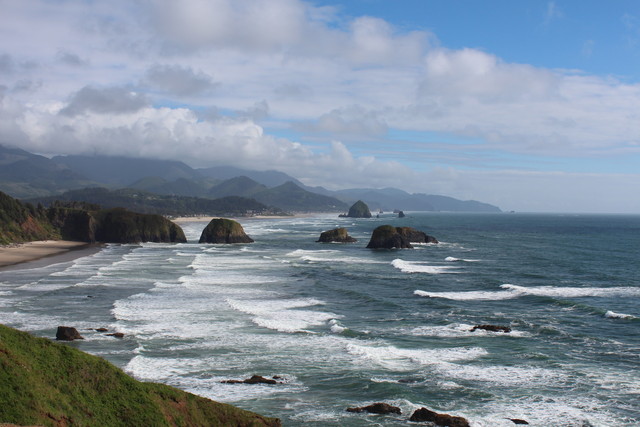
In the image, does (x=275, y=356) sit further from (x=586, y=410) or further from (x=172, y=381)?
(x=586, y=410)

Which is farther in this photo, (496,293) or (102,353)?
(496,293)

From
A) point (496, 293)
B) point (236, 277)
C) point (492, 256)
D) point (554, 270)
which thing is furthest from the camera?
point (492, 256)

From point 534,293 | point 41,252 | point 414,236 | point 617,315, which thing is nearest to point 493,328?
point 617,315

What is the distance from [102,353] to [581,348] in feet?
83.3

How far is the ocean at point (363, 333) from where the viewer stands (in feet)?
73.5

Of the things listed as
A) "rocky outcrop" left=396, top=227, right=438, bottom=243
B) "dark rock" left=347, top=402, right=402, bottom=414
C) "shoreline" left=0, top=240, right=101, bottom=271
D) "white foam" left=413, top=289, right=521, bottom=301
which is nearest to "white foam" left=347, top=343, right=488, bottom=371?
"dark rock" left=347, top=402, right=402, bottom=414

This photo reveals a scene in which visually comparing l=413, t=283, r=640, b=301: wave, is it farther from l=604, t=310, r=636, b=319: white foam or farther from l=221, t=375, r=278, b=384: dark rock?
l=221, t=375, r=278, b=384: dark rock

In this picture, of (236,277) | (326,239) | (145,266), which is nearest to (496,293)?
(236,277)

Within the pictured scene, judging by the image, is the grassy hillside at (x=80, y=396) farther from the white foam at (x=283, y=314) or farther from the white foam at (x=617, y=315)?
the white foam at (x=617, y=315)

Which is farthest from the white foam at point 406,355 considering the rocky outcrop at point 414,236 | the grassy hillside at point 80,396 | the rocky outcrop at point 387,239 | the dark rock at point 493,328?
the rocky outcrop at point 414,236

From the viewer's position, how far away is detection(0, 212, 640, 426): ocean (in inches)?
882

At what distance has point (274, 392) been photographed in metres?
23.1

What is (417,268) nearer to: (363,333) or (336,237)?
(363,333)

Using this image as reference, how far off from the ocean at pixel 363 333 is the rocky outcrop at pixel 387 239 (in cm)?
2742
